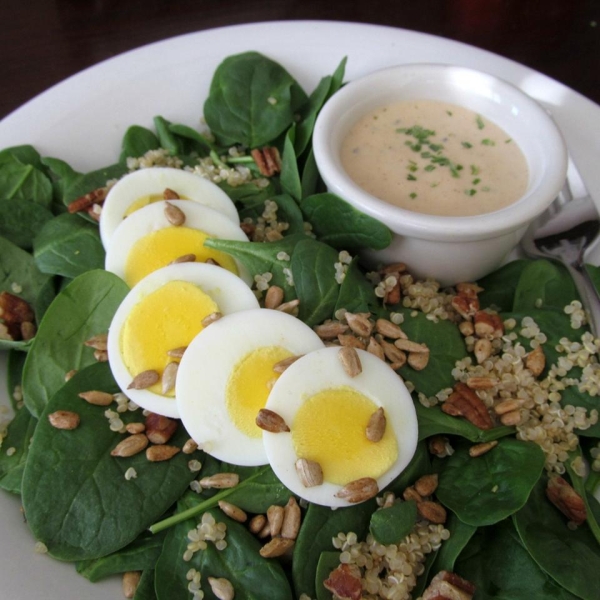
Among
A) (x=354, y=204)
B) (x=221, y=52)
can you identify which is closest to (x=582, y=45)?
(x=221, y=52)

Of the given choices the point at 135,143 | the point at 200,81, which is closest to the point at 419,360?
the point at 135,143

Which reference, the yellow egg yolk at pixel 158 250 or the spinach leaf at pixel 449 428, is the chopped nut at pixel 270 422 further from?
the yellow egg yolk at pixel 158 250

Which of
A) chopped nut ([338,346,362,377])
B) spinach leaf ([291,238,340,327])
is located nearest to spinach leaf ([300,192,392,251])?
spinach leaf ([291,238,340,327])

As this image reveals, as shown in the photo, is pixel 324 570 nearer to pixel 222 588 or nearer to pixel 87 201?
pixel 222 588

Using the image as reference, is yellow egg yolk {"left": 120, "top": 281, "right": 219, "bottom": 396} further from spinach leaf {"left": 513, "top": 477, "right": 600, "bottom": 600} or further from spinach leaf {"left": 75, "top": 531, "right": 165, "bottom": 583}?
spinach leaf {"left": 513, "top": 477, "right": 600, "bottom": 600}

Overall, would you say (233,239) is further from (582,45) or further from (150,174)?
(582,45)
